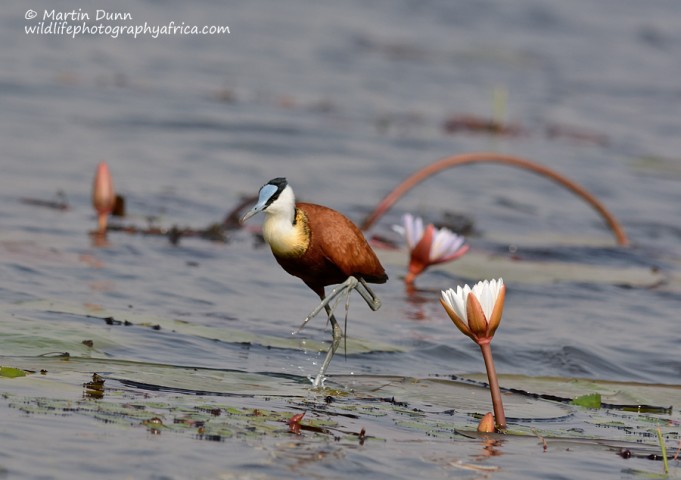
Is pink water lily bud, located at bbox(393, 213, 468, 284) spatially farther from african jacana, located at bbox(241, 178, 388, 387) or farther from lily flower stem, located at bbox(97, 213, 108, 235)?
lily flower stem, located at bbox(97, 213, 108, 235)

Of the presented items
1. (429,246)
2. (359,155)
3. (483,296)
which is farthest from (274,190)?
(359,155)

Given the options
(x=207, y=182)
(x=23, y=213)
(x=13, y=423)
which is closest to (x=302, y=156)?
(x=207, y=182)

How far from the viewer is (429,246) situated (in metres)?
7.64

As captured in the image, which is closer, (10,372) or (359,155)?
(10,372)

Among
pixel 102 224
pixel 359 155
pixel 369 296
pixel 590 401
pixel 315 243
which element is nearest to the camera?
pixel 315 243

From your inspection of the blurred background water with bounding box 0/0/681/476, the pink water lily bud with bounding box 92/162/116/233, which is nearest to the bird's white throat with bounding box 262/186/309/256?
the blurred background water with bounding box 0/0/681/476

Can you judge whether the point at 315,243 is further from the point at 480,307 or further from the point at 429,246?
the point at 429,246

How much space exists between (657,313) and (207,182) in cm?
529

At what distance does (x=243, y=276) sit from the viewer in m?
8.18

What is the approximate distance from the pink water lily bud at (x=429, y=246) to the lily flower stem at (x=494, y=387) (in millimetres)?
2981

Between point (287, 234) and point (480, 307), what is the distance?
1150 mm

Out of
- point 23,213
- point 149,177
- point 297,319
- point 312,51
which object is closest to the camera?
point 297,319

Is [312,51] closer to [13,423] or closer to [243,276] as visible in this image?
[243,276]

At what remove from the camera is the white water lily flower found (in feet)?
14.3
